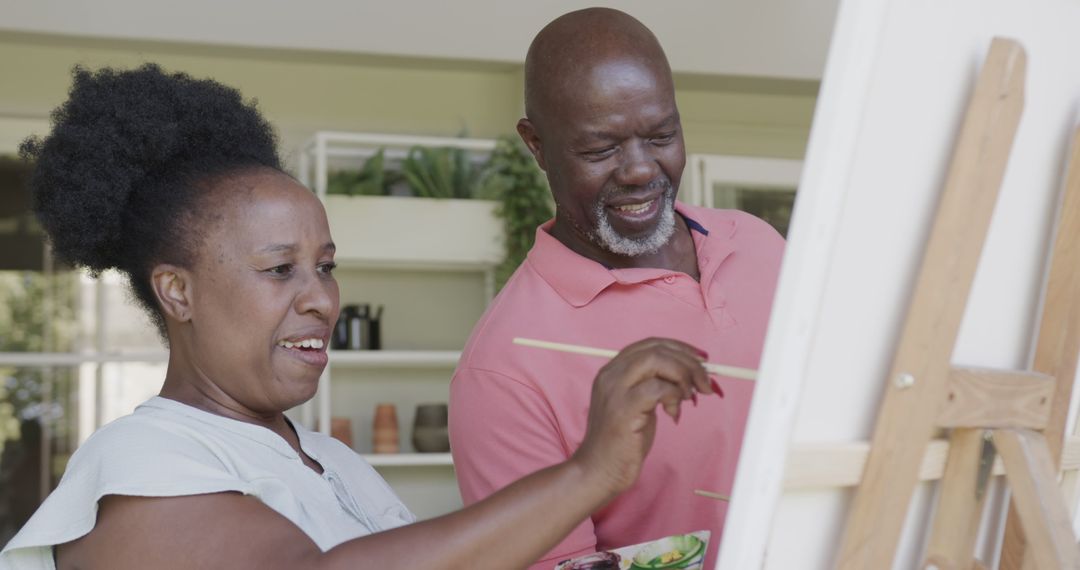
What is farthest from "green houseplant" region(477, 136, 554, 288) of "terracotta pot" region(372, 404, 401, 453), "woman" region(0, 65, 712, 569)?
"woman" region(0, 65, 712, 569)

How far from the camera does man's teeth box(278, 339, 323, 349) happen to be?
1363 millimetres

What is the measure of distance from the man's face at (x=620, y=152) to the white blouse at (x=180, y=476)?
518mm

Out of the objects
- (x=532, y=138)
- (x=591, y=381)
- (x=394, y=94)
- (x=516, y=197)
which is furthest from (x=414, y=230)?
(x=591, y=381)

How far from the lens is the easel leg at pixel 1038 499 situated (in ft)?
3.80

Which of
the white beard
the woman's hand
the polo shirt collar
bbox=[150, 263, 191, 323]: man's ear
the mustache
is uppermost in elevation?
the mustache

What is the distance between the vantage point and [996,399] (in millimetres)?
1206

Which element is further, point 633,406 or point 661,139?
point 661,139

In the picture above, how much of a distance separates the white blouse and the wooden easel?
535 mm

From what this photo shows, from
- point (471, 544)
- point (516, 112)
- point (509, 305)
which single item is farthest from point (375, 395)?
point (471, 544)

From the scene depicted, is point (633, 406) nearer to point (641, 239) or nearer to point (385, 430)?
point (641, 239)

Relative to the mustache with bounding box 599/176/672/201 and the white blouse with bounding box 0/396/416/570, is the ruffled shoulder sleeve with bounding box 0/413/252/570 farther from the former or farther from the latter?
the mustache with bounding box 599/176/672/201

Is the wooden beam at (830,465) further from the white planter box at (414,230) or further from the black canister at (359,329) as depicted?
the black canister at (359,329)

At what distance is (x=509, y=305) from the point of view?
175 centimetres

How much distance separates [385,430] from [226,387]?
3.33 m
